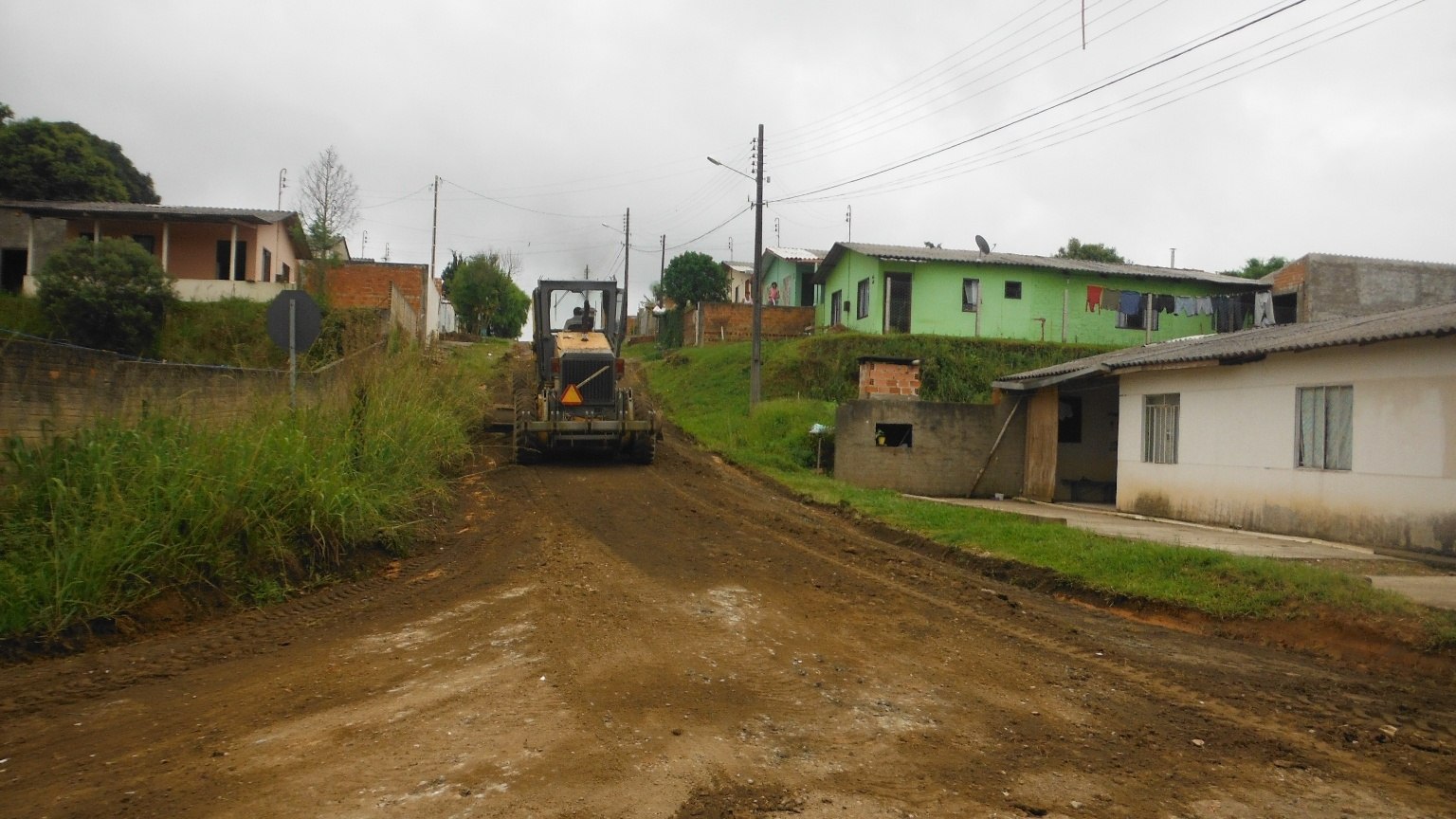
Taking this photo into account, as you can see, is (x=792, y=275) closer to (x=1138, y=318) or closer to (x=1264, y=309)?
(x=1138, y=318)

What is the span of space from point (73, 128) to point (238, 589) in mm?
37662

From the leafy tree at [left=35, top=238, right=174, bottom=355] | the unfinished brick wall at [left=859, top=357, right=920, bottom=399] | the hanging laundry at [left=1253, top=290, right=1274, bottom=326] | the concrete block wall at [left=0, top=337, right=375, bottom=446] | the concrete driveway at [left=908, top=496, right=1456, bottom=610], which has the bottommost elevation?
the concrete driveway at [left=908, top=496, right=1456, bottom=610]

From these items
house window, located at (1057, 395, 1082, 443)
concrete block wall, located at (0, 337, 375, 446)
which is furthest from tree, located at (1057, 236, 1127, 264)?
concrete block wall, located at (0, 337, 375, 446)

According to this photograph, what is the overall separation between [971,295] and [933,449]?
12.6 meters

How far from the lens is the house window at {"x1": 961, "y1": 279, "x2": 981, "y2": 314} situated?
3098 cm

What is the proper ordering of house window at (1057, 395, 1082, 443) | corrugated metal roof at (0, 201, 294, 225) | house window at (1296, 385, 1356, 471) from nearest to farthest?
house window at (1296, 385, 1356, 471), house window at (1057, 395, 1082, 443), corrugated metal roof at (0, 201, 294, 225)

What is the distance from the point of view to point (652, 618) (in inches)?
304

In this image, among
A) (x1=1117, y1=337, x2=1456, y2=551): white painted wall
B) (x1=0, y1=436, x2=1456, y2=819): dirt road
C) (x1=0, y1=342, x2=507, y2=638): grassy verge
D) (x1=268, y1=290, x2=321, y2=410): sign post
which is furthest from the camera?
(x1=1117, y1=337, x2=1456, y2=551): white painted wall

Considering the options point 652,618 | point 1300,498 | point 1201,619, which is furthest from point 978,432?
point 652,618

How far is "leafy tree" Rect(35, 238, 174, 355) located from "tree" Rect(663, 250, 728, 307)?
23.3 m

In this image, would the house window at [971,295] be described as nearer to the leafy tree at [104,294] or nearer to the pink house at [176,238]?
the pink house at [176,238]

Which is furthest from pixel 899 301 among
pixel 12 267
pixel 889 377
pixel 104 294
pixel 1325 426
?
pixel 12 267

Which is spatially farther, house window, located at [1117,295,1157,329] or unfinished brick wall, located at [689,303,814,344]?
unfinished brick wall, located at [689,303,814,344]

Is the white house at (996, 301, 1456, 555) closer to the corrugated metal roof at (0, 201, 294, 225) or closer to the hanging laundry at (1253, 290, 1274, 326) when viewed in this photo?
the hanging laundry at (1253, 290, 1274, 326)
